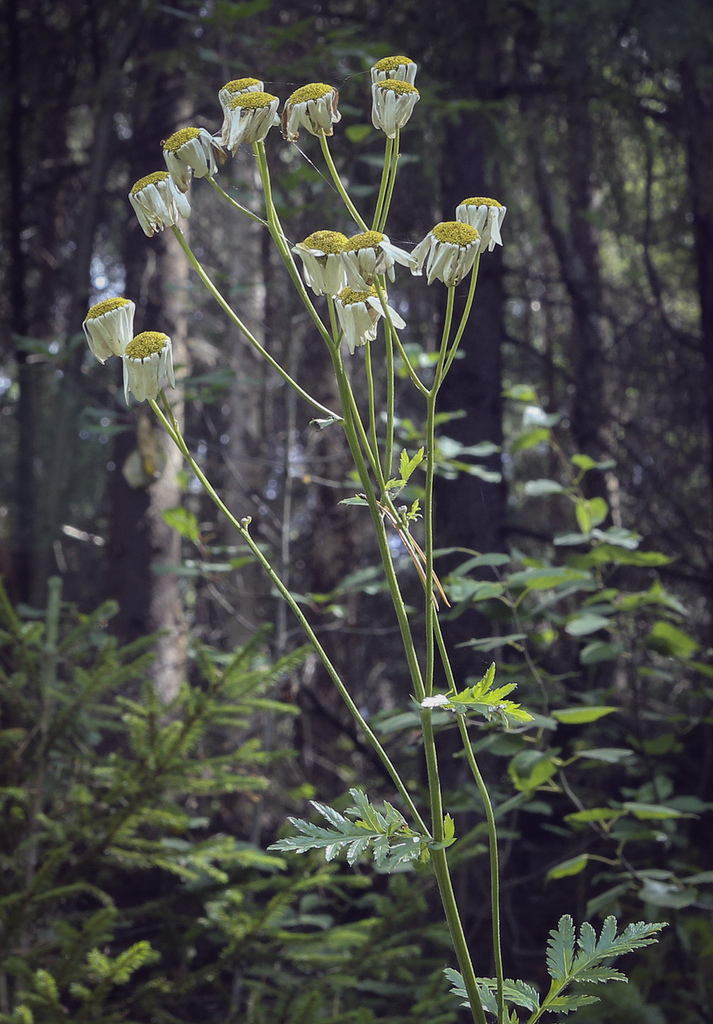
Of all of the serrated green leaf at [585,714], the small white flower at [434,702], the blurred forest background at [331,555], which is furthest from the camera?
the blurred forest background at [331,555]

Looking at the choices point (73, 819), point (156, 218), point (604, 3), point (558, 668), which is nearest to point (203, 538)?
point (73, 819)

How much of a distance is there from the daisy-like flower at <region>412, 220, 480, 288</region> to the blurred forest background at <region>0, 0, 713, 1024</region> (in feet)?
1.43

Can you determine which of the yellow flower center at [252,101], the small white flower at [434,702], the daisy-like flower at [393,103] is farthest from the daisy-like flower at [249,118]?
the small white flower at [434,702]

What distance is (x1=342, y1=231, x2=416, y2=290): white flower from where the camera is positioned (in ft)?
2.36

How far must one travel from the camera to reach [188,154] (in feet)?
2.67

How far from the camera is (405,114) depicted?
805 mm

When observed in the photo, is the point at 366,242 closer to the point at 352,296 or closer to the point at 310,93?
the point at 352,296

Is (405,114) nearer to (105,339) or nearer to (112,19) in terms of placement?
(105,339)

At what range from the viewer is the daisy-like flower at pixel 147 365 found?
0.78 metres

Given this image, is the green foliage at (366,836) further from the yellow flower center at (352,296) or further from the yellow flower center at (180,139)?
the yellow flower center at (180,139)

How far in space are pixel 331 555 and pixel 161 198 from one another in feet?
14.4

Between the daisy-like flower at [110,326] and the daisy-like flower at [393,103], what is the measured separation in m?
0.31

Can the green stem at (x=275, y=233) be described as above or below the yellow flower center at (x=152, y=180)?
below

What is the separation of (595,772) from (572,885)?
1.65 ft
